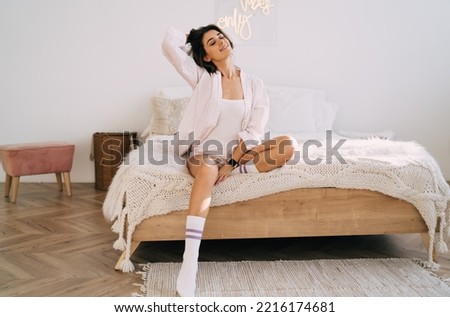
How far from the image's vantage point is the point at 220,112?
208cm

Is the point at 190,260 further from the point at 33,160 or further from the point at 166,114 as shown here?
the point at 33,160

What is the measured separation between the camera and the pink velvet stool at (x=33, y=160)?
3102mm

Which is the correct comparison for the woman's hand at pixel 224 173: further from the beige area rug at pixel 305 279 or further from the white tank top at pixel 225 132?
the beige area rug at pixel 305 279

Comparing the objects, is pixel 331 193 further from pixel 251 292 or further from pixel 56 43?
pixel 56 43

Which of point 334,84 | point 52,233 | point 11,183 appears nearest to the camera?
point 52,233

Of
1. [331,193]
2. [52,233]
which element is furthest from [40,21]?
[331,193]

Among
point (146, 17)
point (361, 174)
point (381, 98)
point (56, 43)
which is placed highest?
point (146, 17)

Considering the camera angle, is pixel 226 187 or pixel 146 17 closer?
pixel 226 187

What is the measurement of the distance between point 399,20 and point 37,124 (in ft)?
10.3

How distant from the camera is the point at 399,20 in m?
3.78

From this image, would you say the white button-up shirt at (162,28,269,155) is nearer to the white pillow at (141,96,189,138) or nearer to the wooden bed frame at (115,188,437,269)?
the wooden bed frame at (115,188,437,269)

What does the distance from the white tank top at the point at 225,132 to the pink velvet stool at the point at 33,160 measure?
158 cm

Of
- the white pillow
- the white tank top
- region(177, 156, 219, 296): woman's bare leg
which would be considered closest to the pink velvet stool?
the white pillow

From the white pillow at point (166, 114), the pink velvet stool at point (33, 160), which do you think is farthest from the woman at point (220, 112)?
the pink velvet stool at point (33, 160)
